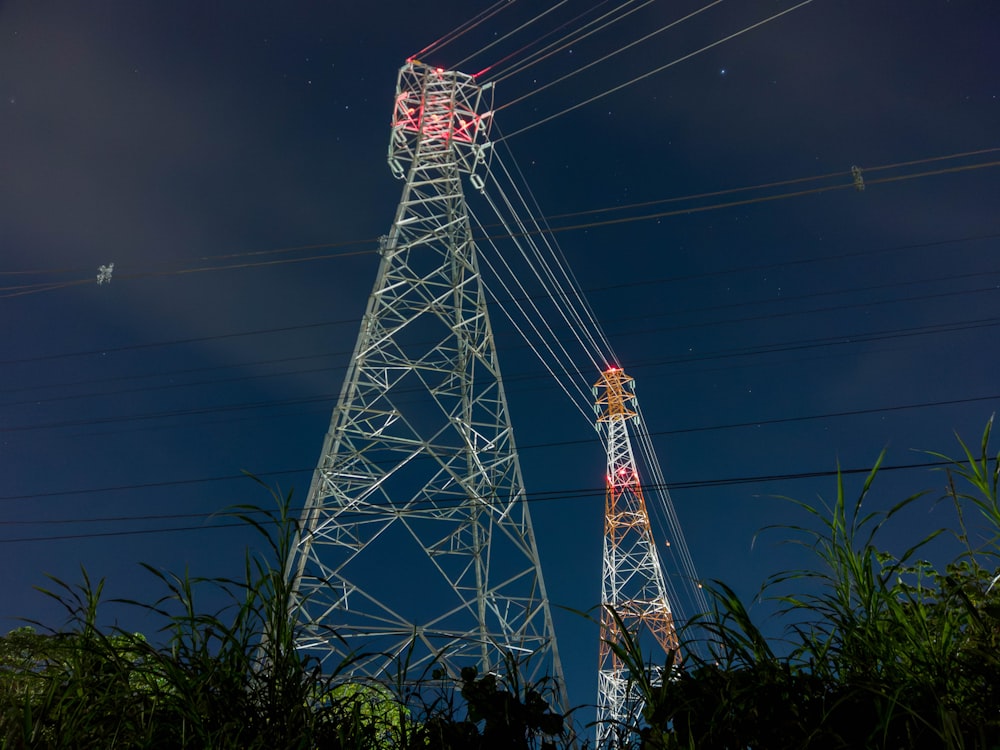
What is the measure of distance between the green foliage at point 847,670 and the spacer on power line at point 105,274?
1172 cm

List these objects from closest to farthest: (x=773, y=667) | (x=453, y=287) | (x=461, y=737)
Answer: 1. (x=773, y=667)
2. (x=461, y=737)
3. (x=453, y=287)

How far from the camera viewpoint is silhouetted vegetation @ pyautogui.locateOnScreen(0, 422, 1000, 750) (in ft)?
5.90

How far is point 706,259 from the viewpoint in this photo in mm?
102375

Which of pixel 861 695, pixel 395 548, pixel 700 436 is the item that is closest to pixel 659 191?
pixel 700 436

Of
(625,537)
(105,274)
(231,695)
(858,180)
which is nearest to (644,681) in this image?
(231,695)

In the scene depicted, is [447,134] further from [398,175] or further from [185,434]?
[185,434]

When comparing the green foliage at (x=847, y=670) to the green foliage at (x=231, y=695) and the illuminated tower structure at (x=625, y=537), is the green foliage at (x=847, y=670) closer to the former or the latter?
the green foliage at (x=231, y=695)

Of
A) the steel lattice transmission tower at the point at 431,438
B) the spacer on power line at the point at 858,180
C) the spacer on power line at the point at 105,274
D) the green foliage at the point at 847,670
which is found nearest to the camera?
the green foliage at the point at 847,670

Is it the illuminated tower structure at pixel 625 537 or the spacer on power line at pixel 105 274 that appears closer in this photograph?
the spacer on power line at pixel 105 274

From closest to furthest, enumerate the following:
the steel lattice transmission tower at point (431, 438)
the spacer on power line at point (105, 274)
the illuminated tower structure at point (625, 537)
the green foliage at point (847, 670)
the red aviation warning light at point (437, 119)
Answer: the green foliage at point (847, 670)
the steel lattice transmission tower at point (431, 438)
the spacer on power line at point (105, 274)
the red aviation warning light at point (437, 119)
the illuminated tower structure at point (625, 537)

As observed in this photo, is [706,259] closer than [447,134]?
No

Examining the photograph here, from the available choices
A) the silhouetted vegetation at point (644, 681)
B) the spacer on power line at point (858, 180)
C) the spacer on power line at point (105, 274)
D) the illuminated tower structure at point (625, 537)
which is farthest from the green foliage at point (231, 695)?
the illuminated tower structure at point (625, 537)

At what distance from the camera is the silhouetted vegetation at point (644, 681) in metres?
1.80

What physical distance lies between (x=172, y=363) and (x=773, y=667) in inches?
4444
